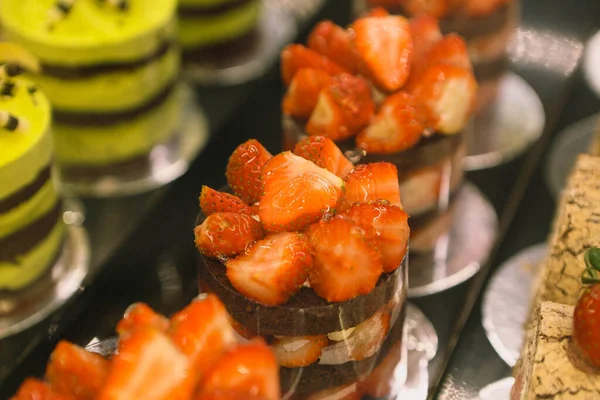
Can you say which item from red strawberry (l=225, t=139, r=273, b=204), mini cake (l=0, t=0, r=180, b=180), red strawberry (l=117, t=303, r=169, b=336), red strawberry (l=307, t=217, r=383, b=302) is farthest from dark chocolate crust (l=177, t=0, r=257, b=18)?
red strawberry (l=117, t=303, r=169, b=336)

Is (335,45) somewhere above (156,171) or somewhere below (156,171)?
above

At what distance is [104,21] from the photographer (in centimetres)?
189

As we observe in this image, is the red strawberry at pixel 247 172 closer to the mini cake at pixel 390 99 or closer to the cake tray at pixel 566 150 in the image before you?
the mini cake at pixel 390 99

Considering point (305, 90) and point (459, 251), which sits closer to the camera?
point (305, 90)

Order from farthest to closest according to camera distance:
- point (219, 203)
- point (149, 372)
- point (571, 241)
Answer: point (571, 241) → point (219, 203) → point (149, 372)

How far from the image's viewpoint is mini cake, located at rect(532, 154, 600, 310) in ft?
4.74

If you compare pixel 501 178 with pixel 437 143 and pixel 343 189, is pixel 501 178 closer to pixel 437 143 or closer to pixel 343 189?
pixel 437 143

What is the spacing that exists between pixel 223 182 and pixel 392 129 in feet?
1.32

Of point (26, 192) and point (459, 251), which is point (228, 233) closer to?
point (26, 192)

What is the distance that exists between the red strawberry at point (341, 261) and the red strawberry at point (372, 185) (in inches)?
4.9

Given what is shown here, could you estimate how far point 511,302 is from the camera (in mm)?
1700

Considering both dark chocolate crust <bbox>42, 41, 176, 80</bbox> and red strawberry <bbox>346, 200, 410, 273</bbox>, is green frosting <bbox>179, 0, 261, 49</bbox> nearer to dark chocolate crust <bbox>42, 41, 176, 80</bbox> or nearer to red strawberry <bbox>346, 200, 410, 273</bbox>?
dark chocolate crust <bbox>42, 41, 176, 80</bbox>

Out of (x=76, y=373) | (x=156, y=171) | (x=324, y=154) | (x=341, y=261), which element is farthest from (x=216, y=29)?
(x=76, y=373)

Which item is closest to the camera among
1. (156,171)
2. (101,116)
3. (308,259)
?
(308,259)
